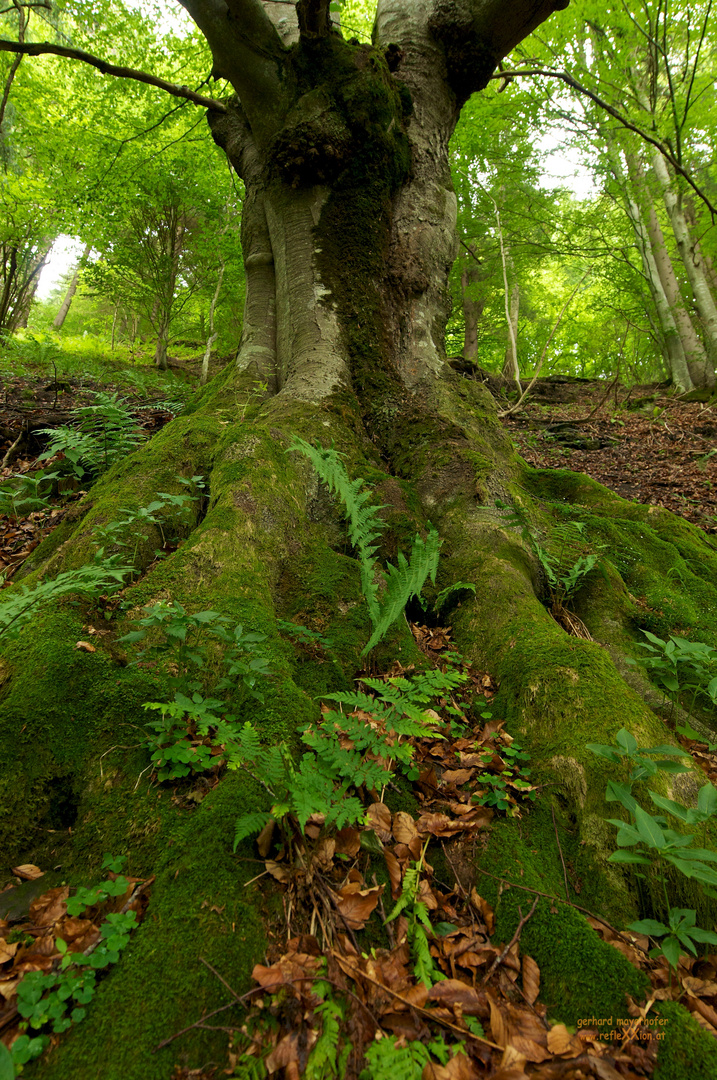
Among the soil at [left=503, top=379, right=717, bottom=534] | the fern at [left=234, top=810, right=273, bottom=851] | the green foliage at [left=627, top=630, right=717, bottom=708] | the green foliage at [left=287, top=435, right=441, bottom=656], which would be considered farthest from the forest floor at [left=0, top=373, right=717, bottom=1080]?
the soil at [left=503, top=379, right=717, bottom=534]

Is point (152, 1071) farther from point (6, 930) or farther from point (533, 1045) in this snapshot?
point (533, 1045)

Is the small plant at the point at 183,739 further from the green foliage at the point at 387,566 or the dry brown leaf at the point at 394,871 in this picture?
the green foliage at the point at 387,566

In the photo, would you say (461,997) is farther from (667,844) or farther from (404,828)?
(667,844)

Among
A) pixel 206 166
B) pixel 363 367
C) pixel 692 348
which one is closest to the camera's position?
pixel 363 367

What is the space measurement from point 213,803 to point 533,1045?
1039 millimetres

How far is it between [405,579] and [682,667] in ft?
5.26

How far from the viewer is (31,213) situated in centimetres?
1079

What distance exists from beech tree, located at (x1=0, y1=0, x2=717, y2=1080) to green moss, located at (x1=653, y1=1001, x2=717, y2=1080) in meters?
0.02

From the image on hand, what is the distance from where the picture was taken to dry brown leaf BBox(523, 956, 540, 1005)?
1328mm

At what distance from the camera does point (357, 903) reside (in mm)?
1441

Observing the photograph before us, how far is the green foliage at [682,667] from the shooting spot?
2221 mm

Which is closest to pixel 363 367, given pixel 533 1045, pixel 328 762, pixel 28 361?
pixel 328 762

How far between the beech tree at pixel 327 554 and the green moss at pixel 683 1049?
0.9 inches

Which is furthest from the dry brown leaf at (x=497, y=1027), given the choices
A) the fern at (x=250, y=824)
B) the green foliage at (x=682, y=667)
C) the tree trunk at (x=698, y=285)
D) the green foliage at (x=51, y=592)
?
the tree trunk at (x=698, y=285)
